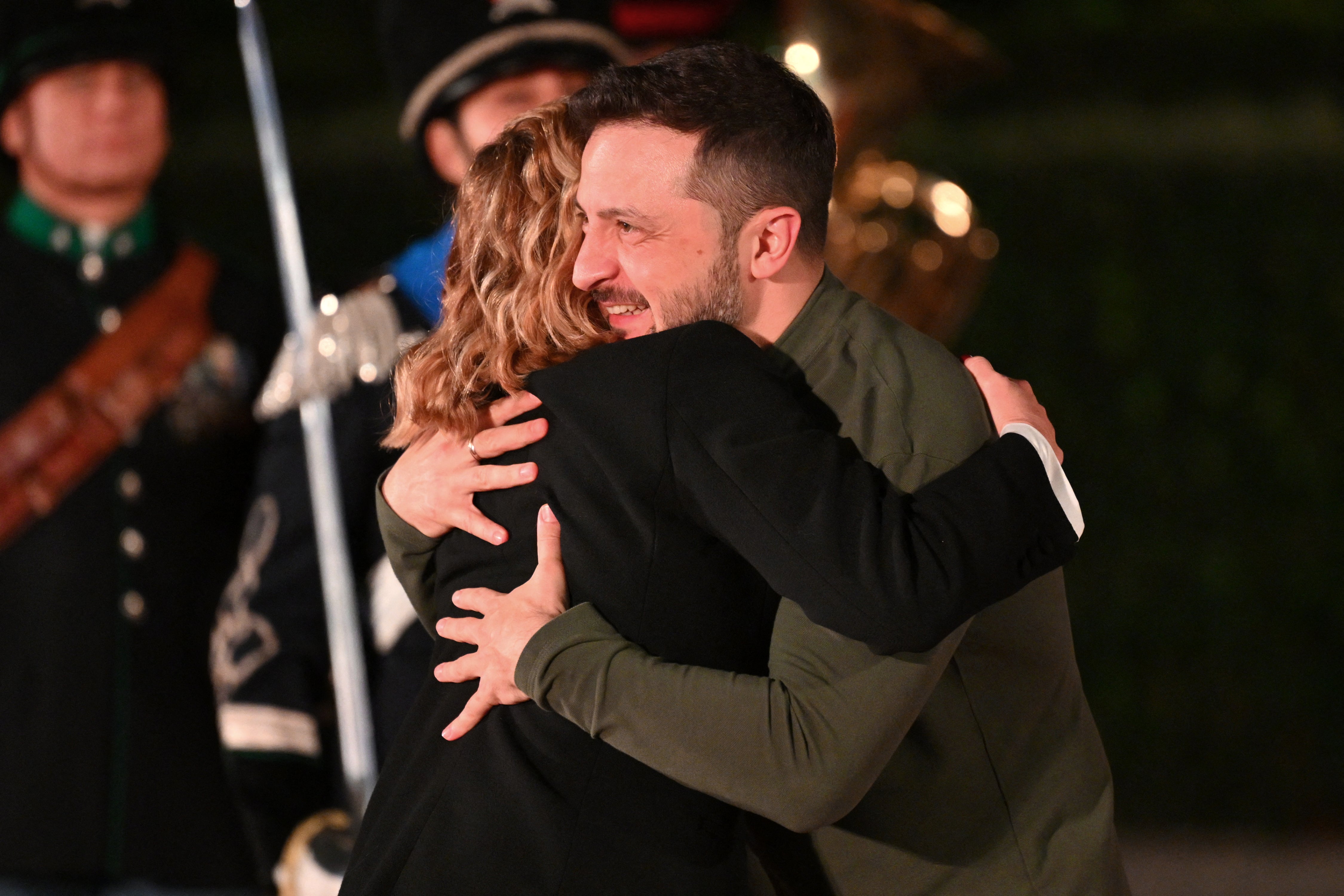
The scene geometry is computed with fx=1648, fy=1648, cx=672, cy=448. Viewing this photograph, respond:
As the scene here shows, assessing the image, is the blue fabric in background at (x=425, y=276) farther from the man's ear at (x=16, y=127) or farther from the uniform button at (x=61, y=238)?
the man's ear at (x=16, y=127)

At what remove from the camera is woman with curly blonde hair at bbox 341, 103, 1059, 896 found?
4.67 feet

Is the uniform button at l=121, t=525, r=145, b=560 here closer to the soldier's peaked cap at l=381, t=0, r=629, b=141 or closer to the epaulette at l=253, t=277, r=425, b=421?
the epaulette at l=253, t=277, r=425, b=421

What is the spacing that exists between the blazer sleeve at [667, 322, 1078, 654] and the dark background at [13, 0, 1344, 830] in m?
4.18

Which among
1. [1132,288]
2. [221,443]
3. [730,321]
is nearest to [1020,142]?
[1132,288]

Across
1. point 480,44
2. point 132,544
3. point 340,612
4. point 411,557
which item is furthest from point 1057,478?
point 132,544

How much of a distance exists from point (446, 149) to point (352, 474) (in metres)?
0.65

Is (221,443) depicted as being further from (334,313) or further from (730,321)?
(730,321)

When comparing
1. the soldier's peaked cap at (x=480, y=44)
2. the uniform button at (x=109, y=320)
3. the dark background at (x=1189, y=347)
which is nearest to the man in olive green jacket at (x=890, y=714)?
the soldier's peaked cap at (x=480, y=44)

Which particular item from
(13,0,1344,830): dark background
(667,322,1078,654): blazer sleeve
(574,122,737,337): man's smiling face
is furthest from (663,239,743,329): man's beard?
(13,0,1344,830): dark background

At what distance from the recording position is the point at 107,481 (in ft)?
10.1

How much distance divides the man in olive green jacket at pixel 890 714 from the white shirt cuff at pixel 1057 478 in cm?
7

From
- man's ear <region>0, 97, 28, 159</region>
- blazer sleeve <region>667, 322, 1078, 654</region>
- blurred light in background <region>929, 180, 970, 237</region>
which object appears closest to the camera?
blazer sleeve <region>667, 322, 1078, 654</region>

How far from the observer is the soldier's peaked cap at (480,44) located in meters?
2.81

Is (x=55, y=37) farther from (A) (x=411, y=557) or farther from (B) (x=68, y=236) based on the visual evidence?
(A) (x=411, y=557)
